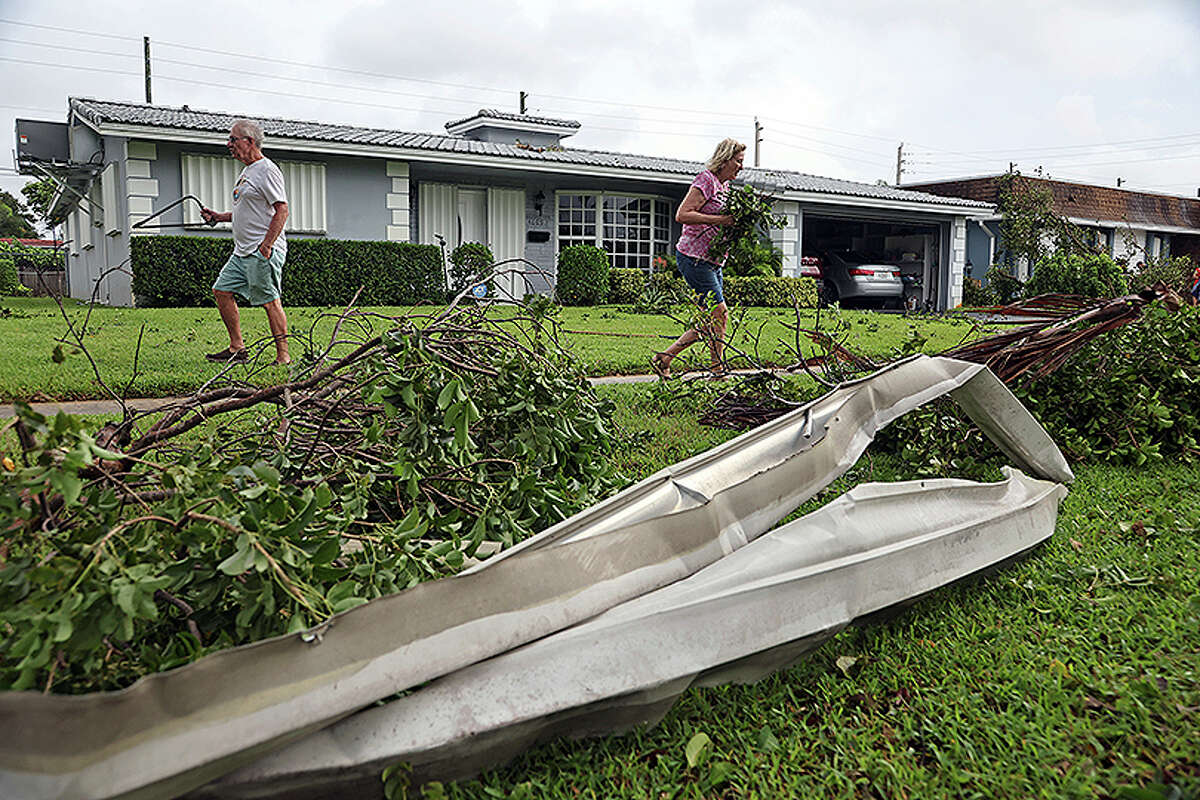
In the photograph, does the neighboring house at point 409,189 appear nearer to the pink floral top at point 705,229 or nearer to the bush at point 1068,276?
the bush at point 1068,276

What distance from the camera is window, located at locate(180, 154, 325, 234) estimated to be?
51.3 ft

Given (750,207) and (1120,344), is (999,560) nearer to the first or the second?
(1120,344)

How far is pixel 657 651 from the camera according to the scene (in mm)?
1809

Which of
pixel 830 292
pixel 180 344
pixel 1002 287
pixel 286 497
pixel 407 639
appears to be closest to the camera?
pixel 407 639

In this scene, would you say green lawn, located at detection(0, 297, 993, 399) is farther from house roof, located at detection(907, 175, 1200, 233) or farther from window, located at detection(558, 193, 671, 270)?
house roof, located at detection(907, 175, 1200, 233)

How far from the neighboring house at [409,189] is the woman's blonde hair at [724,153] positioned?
5.79 m

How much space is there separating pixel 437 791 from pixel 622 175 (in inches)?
764

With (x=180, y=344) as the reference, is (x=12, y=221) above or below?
above

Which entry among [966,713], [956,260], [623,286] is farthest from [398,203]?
[956,260]

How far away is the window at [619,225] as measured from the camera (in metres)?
21.2

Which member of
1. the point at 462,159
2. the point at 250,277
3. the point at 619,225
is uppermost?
the point at 462,159

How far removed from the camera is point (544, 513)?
2.69 m

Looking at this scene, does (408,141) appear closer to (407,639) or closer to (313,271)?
(313,271)

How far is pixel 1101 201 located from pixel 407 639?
38.6 meters
